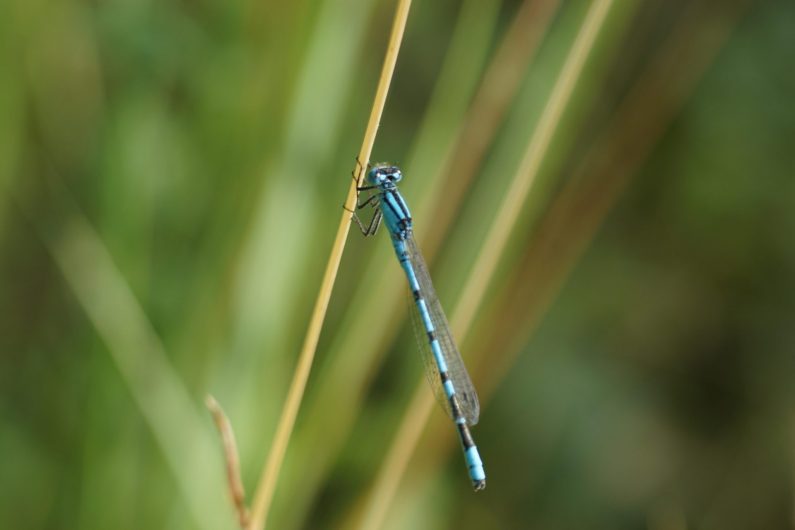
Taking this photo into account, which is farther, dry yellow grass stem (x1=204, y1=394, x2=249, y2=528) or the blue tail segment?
the blue tail segment

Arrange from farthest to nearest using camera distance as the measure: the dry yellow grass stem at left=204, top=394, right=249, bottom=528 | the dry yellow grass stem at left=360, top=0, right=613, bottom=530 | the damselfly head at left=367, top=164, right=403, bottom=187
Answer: the damselfly head at left=367, top=164, right=403, bottom=187 → the dry yellow grass stem at left=360, top=0, right=613, bottom=530 → the dry yellow grass stem at left=204, top=394, right=249, bottom=528

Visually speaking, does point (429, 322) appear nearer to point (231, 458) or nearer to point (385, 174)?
point (385, 174)

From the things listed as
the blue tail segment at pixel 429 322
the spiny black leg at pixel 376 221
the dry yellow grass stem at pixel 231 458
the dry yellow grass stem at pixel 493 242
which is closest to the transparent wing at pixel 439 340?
the blue tail segment at pixel 429 322

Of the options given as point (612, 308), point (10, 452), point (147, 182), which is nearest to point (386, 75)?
point (147, 182)

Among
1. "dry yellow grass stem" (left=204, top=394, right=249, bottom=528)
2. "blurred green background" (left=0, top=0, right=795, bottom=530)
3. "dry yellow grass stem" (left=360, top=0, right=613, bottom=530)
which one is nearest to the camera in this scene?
"dry yellow grass stem" (left=204, top=394, right=249, bottom=528)

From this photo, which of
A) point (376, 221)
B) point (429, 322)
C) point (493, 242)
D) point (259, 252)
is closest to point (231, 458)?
point (493, 242)

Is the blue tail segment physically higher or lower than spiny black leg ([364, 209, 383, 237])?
lower

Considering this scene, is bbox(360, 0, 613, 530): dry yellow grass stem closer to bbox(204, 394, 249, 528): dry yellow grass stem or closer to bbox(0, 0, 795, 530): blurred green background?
bbox(0, 0, 795, 530): blurred green background

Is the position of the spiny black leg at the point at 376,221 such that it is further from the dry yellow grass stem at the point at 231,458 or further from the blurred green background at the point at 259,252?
the dry yellow grass stem at the point at 231,458

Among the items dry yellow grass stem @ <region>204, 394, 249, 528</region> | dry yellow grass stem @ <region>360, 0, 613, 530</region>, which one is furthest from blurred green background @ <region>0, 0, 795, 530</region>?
dry yellow grass stem @ <region>204, 394, 249, 528</region>
